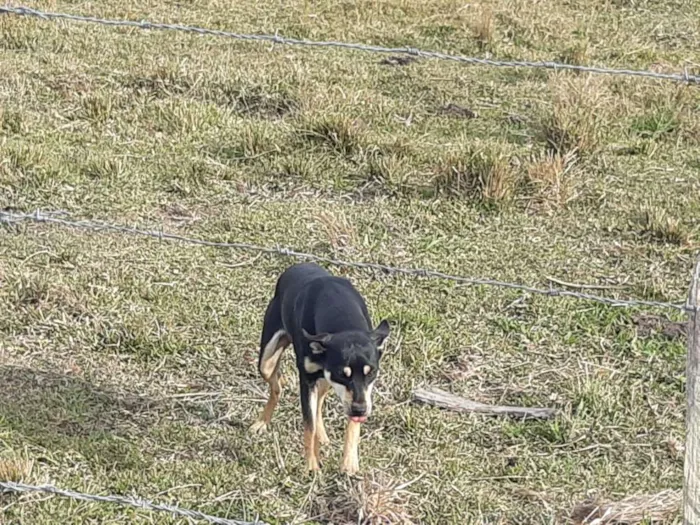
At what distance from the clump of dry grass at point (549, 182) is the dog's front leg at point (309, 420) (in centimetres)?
320

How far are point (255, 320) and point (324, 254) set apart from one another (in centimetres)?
87

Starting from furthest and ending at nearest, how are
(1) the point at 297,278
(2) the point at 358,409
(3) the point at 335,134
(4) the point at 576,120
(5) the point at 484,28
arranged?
(5) the point at 484,28 → (4) the point at 576,120 → (3) the point at 335,134 → (1) the point at 297,278 → (2) the point at 358,409

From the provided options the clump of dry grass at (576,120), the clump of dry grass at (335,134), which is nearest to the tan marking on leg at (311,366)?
the clump of dry grass at (335,134)

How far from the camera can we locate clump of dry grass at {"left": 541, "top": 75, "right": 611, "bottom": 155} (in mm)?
8094

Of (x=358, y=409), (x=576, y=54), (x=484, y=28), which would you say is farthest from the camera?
(x=484, y=28)

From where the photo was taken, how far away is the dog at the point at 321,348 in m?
4.14

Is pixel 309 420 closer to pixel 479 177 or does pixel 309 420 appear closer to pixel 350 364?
pixel 350 364

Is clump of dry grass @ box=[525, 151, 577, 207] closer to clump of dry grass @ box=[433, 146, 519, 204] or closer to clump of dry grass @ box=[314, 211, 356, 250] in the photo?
clump of dry grass @ box=[433, 146, 519, 204]

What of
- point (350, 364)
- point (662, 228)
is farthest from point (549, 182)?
point (350, 364)

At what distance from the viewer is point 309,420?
4.45m

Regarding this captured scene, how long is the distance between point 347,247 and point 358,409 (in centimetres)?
271

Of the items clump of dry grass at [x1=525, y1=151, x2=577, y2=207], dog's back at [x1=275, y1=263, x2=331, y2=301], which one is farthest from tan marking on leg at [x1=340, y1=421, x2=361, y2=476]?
clump of dry grass at [x1=525, y1=151, x2=577, y2=207]

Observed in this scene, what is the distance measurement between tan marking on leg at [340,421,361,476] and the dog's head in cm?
30

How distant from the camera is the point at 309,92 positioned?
28.9 ft
